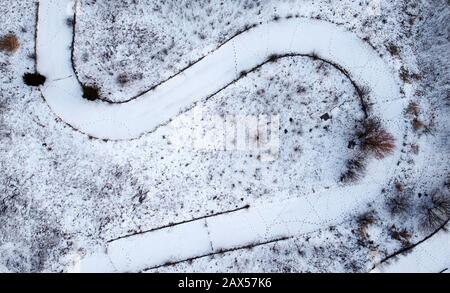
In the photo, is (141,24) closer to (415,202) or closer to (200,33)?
(200,33)

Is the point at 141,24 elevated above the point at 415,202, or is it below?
above

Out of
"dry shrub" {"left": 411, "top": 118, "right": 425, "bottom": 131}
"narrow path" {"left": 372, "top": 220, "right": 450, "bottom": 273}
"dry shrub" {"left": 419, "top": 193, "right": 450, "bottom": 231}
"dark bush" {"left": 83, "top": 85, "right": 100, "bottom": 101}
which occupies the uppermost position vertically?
"dry shrub" {"left": 411, "top": 118, "right": 425, "bottom": 131}

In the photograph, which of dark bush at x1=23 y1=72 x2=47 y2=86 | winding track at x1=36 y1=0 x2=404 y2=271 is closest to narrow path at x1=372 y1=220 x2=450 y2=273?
winding track at x1=36 y1=0 x2=404 y2=271

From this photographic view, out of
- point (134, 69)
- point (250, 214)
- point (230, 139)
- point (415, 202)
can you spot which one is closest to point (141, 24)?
point (134, 69)

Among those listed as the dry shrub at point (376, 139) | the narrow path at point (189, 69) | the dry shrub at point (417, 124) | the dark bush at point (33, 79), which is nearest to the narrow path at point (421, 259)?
the dry shrub at point (376, 139)

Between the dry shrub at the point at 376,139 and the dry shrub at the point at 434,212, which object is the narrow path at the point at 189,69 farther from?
the dry shrub at the point at 434,212

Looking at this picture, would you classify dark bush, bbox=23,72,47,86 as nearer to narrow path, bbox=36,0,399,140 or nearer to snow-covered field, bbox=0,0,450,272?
narrow path, bbox=36,0,399,140

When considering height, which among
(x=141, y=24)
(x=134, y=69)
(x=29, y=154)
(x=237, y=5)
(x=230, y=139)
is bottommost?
(x=29, y=154)
